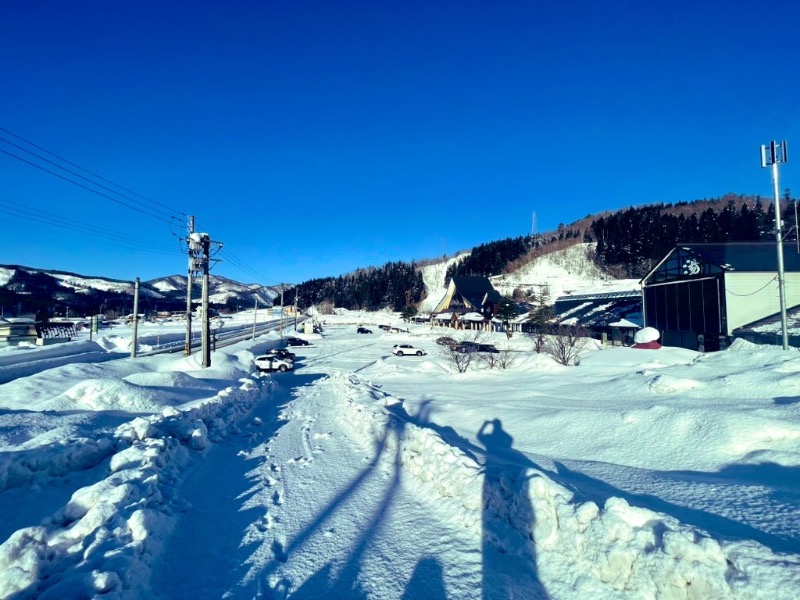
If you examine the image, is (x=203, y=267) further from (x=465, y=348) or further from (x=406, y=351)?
(x=406, y=351)

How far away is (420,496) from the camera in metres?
6.81

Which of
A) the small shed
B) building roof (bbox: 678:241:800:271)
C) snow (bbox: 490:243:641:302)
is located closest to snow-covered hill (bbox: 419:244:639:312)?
snow (bbox: 490:243:641:302)

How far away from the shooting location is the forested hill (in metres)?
82.4

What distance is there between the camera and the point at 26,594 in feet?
12.4

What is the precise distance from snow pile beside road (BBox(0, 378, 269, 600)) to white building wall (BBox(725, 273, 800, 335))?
92.2 feet

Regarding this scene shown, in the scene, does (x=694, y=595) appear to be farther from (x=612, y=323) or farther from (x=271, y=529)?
(x=612, y=323)

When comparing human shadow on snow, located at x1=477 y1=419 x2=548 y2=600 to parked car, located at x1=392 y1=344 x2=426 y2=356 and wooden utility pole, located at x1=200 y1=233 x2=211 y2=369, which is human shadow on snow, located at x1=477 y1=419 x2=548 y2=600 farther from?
parked car, located at x1=392 y1=344 x2=426 y2=356

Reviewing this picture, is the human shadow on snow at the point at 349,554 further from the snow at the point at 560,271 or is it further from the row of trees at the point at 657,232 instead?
the snow at the point at 560,271

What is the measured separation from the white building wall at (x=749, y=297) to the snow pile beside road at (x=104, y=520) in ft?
92.2

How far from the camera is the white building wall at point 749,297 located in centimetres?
2503

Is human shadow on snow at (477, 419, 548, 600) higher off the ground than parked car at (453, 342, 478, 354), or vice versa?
parked car at (453, 342, 478, 354)

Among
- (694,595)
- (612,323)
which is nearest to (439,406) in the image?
(694,595)

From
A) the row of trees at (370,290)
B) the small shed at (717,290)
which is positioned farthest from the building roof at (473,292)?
the small shed at (717,290)

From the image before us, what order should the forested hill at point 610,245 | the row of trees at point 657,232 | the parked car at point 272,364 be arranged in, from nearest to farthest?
the parked car at point 272,364 < the row of trees at point 657,232 < the forested hill at point 610,245
